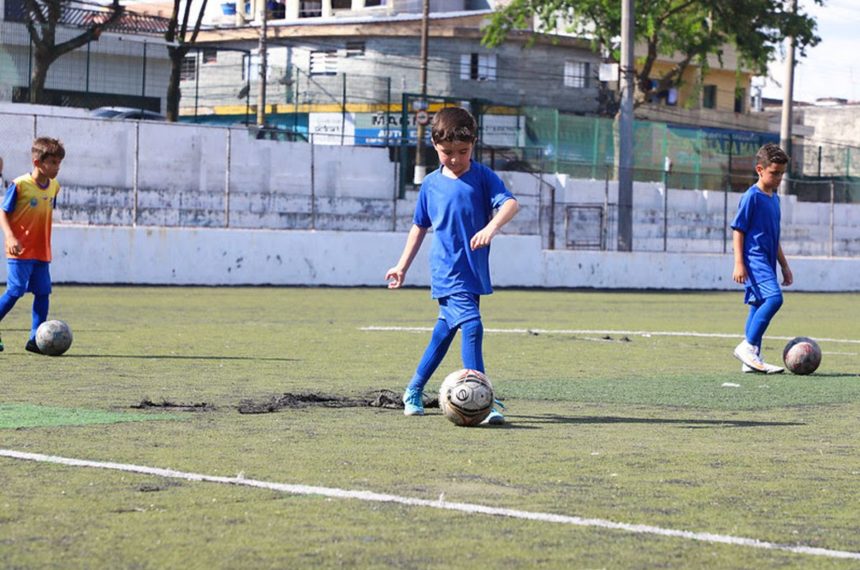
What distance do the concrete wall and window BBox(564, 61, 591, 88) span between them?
33252 millimetres

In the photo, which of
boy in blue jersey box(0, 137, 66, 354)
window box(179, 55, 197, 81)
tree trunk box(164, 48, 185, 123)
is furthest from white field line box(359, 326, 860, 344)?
window box(179, 55, 197, 81)

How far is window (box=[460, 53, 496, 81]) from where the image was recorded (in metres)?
65.8

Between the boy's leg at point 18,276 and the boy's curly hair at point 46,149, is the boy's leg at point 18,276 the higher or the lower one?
the lower one

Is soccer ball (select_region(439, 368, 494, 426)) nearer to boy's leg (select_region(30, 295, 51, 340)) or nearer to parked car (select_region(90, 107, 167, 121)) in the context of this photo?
boy's leg (select_region(30, 295, 51, 340))

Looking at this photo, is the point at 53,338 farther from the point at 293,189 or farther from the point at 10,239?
the point at 293,189

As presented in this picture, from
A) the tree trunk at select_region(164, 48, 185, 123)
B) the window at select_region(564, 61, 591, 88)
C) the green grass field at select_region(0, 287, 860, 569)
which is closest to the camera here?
the green grass field at select_region(0, 287, 860, 569)

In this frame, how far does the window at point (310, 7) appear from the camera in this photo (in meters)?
79.3

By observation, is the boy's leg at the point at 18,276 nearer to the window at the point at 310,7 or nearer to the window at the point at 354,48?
the window at the point at 354,48

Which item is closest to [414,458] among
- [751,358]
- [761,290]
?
[751,358]

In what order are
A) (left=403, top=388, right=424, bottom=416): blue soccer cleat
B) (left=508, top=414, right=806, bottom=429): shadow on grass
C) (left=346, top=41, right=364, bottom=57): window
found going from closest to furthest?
(left=508, top=414, right=806, bottom=429): shadow on grass, (left=403, top=388, right=424, bottom=416): blue soccer cleat, (left=346, top=41, right=364, bottom=57): window

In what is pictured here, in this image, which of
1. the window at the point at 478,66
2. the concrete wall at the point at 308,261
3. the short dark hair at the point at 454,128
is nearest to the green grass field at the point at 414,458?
the short dark hair at the point at 454,128

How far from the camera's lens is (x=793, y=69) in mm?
52000

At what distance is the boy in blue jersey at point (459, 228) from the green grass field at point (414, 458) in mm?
473

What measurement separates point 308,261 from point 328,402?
20.4 meters
